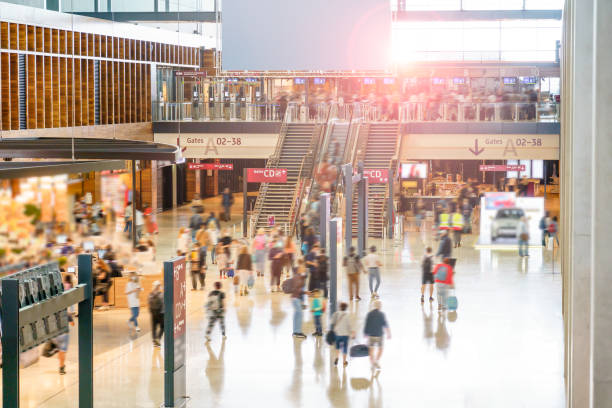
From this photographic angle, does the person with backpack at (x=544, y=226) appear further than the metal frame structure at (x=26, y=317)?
Yes

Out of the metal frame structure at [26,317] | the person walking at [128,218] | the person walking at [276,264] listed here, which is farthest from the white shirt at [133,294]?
the person walking at [128,218]

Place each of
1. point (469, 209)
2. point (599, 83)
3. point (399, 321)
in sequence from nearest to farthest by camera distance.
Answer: point (599, 83)
point (399, 321)
point (469, 209)

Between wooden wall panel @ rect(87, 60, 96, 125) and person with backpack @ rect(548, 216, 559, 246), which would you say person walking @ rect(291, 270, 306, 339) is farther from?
wooden wall panel @ rect(87, 60, 96, 125)

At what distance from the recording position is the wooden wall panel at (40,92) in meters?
29.7

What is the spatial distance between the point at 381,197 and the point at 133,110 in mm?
12267

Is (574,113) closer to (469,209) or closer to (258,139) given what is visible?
(469,209)

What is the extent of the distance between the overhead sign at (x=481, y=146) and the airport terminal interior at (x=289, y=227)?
3.5 inches

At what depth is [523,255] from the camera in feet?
91.8

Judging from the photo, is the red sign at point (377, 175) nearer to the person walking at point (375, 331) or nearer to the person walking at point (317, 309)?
the person walking at point (317, 309)

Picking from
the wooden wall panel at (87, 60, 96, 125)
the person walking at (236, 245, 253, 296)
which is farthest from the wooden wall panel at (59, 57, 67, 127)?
the person walking at (236, 245, 253, 296)

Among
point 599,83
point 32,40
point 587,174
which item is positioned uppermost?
point 32,40

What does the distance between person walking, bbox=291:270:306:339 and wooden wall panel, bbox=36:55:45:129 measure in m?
15.8

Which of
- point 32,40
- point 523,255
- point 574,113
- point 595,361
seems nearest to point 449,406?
point 574,113

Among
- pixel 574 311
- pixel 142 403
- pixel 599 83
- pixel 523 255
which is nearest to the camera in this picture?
pixel 599 83
